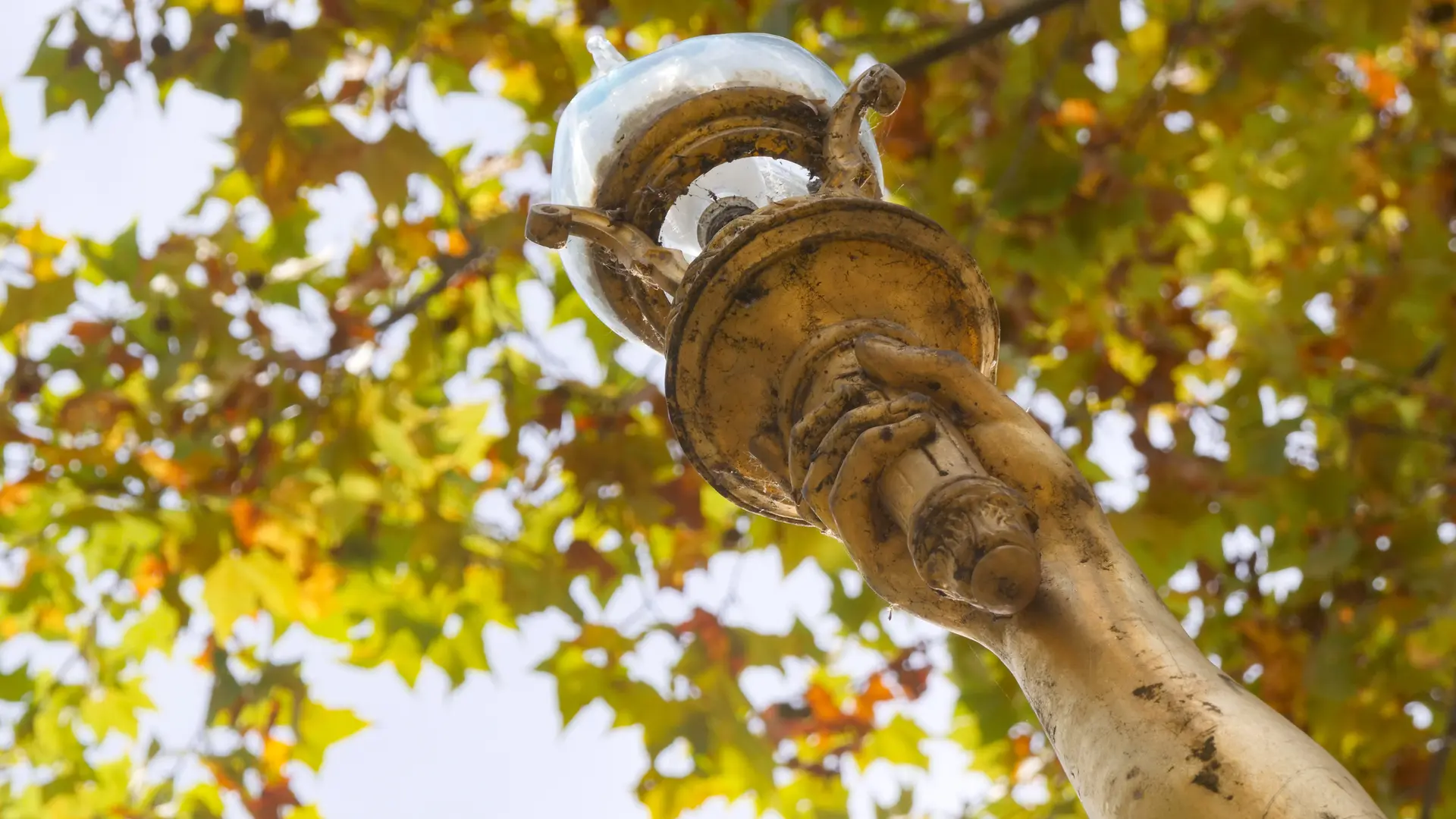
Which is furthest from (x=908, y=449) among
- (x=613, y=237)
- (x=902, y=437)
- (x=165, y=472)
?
(x=165, y=472)

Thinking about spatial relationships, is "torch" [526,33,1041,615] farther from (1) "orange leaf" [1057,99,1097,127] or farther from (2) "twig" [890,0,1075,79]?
(1) "orange leaf" [1057,99,1097,127]

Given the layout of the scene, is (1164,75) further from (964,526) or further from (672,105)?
(964,526)

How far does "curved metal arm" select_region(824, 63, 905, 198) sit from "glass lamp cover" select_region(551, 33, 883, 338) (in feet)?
0.34

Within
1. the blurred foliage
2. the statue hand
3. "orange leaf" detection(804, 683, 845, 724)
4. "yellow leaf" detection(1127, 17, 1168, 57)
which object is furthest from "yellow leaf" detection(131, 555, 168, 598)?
"yellow leaf" detection(1127, 17, 1168, 57)

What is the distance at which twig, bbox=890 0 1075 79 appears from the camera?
2793mm

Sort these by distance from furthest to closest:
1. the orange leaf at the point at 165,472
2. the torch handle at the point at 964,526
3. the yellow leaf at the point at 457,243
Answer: the yellow leaf at the point at 457,243 → the orange leaf at the point at 165,472 → the torch handle at the point at 964,526

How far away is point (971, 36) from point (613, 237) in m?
1.79

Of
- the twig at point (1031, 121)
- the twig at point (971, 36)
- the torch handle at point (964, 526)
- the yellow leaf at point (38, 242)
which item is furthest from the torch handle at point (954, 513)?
the yellow leaf at point (38, 242)

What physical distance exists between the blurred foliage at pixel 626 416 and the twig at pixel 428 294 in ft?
0.08

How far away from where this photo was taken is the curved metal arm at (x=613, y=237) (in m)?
1.29

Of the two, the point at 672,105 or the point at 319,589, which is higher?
the point at 672,105

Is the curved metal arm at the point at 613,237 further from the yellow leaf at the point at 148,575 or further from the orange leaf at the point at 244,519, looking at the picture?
the yellow leaf at the point at 148,575

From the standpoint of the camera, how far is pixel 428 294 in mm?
3863

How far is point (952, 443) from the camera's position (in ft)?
3.49
